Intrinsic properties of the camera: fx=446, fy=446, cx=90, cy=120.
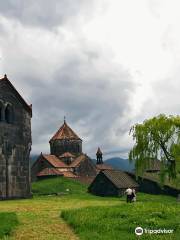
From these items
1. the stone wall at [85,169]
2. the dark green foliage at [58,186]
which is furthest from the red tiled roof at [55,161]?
the dark green foliage at [58,186]

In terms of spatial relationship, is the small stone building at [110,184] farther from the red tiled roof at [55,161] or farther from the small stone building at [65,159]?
the red tiled roof at [55,161]

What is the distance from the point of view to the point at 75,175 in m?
77.4

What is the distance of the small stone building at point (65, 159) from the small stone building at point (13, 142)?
95.8 ft

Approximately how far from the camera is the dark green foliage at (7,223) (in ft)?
63.0

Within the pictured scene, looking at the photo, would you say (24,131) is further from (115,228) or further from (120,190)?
(115,228)

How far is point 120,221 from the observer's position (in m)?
20.7

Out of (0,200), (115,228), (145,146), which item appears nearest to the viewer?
(115,228)

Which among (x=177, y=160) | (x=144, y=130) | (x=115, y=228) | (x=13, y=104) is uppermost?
(x=13, y=104)

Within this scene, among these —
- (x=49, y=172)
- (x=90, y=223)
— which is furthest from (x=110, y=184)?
(x=90, y=223)

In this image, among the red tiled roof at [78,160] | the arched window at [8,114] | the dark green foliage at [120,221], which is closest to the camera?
the dark green foliage at [120,221]

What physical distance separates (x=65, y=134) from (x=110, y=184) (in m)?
25.2

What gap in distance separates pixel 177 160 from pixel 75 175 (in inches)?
1451

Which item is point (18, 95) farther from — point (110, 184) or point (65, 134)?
point (65, 134)

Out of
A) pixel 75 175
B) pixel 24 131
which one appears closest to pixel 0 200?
pixel 24 131
